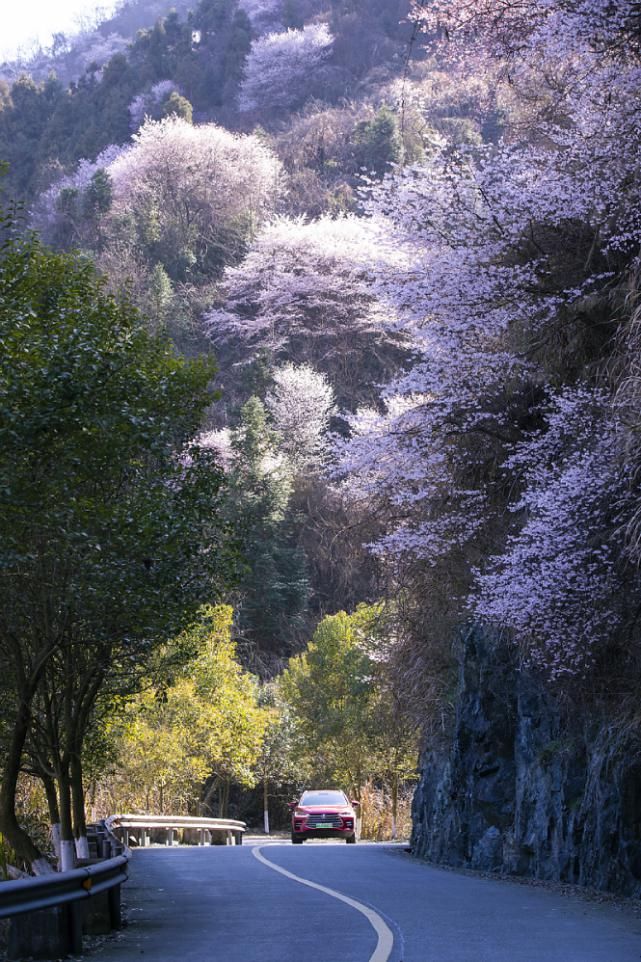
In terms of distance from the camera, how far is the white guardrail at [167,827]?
93.9 ft

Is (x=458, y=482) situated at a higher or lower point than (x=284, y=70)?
lower

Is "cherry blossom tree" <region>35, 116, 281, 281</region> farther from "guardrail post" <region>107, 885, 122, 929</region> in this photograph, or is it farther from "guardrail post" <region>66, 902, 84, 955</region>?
"guardrail post" <region>66, 902, 84, 955</region>

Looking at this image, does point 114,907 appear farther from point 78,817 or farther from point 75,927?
point 78,817

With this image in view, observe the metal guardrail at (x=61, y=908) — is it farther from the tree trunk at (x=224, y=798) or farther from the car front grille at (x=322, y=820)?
the tree trunk at (x=224, y=798)

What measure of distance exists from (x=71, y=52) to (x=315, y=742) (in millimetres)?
99861

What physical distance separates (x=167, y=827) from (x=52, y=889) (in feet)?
79.3

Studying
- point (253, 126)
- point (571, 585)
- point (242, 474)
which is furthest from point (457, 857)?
point (253, 126)

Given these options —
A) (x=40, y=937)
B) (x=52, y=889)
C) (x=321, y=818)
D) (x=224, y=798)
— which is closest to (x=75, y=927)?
(x=40, y=937)

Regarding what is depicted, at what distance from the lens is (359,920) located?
443 inches

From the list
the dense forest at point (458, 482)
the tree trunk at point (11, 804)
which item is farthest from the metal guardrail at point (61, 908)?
the tree trunk at point (11, 804)

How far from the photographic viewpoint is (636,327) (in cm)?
1588

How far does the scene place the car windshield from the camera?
109 feet

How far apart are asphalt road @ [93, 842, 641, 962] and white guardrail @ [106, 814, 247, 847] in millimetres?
9557

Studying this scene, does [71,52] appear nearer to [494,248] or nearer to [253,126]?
[253,126]
